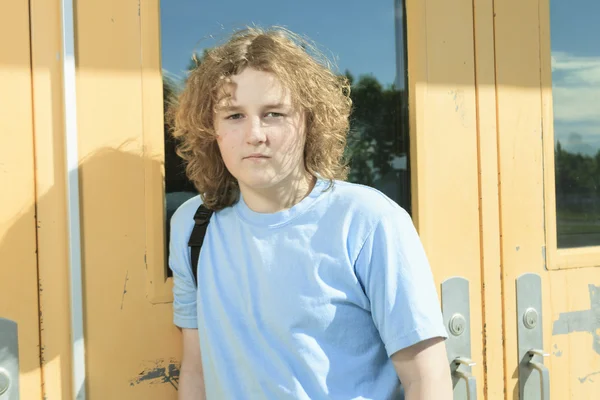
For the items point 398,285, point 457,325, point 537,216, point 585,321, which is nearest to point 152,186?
point 398,285

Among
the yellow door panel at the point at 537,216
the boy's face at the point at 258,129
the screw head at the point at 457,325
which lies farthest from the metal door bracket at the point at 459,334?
the boy's face at the point at 258,129

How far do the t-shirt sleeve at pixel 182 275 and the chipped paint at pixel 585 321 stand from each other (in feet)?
3.75

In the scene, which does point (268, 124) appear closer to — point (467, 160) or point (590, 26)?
point (467, 160)

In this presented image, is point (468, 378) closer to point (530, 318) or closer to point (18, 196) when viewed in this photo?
point (530, 318)

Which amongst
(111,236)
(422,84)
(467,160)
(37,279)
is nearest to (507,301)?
(467,160)

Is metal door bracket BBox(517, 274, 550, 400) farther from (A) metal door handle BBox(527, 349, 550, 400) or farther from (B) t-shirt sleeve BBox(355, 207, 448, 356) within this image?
(B) t-shirt sleeve BBox(355, 207, 448, 356)

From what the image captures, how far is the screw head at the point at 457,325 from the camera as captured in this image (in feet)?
5.89

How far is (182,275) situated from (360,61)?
80cm

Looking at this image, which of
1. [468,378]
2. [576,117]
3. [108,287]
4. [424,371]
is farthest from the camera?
[576,117]

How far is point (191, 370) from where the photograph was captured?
60.4 inches

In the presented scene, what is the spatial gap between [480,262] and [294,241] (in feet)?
2.37

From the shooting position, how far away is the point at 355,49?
1782 millimetres

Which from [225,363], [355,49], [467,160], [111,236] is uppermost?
[355,49]

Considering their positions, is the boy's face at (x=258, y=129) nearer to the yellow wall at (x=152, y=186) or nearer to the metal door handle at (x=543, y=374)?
the yellow wall at (x=152, y=186)
